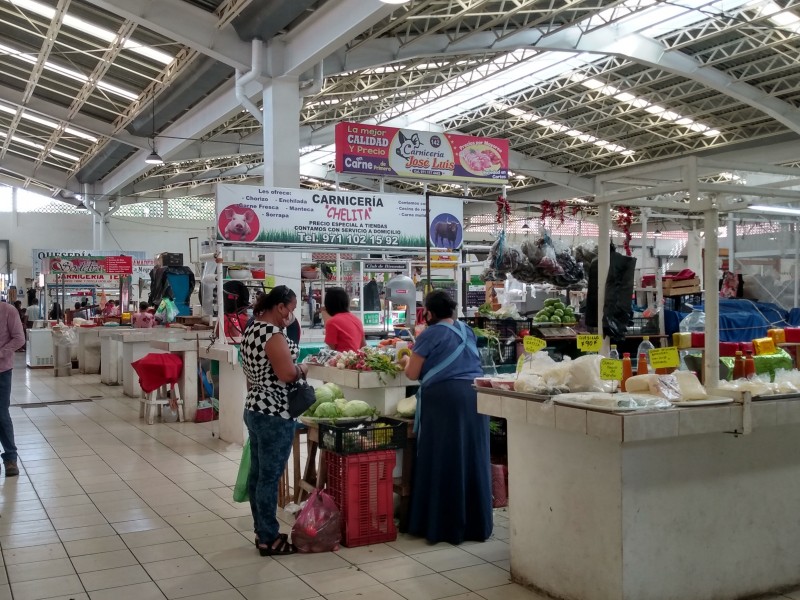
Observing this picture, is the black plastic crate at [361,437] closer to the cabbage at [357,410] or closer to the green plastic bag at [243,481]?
the cabbage at [357,410]

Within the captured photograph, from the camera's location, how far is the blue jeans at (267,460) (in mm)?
4262

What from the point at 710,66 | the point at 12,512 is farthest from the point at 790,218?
the point at 710,66

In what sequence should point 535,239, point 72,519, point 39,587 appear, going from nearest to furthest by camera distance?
point 39,587, point 72,519, point 535,239

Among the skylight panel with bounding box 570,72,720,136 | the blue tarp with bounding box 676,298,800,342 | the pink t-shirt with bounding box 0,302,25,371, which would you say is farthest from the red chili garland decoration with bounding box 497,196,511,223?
the skylight panel with bounding box 570,72,720,136

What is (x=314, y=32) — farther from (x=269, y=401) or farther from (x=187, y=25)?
(x=269, y=401)

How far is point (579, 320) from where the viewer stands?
7.86 m

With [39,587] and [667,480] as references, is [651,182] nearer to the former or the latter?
[667,480]

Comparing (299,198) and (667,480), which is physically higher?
(299,198)

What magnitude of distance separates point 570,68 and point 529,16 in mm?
3000

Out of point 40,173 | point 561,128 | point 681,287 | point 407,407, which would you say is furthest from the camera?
point 40,173

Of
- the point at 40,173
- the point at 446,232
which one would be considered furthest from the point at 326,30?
the point at 40,173

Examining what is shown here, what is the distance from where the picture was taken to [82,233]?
28047 mm

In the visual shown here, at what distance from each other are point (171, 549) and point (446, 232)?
5648mm

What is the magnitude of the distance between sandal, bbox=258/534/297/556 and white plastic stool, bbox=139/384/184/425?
5371 mm
